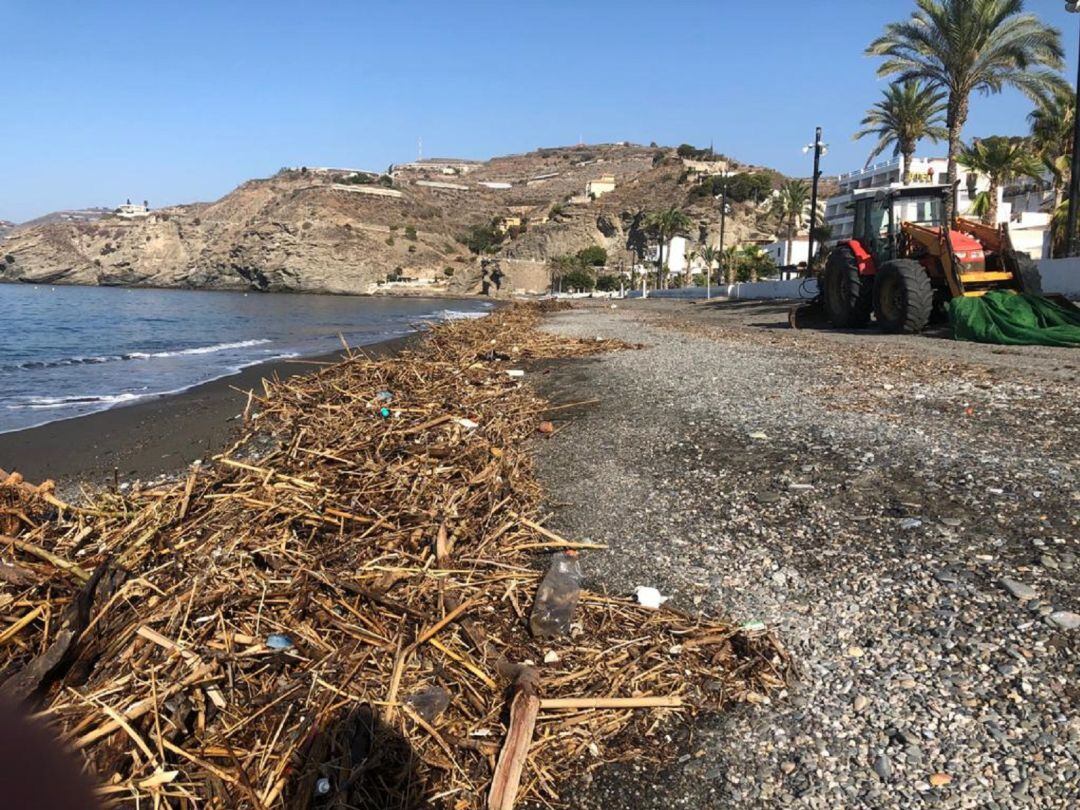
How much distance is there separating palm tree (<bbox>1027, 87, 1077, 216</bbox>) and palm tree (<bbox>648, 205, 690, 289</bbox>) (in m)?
42.9

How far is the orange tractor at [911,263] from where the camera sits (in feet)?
46.0

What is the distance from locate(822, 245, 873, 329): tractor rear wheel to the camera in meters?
16.2

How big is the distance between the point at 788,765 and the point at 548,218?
11879cm

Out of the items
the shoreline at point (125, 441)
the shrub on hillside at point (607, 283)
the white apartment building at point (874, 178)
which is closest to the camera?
the shoreline at point (125, 441)

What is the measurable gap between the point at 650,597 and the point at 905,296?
12992 millimetres

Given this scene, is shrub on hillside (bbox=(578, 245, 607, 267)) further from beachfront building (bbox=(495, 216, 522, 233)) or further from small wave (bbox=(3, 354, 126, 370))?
small wave (bbox=(3, 354, 126, 370))

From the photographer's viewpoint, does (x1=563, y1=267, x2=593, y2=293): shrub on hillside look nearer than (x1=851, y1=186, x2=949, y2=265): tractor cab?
No

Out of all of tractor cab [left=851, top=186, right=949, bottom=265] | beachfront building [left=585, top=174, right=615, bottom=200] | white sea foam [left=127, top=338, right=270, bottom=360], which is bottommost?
white sea foam [left=127, top=338, right=270, bottom=360]

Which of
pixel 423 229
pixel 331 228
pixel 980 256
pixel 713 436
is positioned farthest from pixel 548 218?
pixel 713 436

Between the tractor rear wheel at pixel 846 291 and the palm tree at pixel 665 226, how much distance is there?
6011 centimetres

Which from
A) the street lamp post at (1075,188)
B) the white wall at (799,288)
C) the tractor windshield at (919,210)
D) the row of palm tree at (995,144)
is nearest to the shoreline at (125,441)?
the tractor windshield at (919,210)

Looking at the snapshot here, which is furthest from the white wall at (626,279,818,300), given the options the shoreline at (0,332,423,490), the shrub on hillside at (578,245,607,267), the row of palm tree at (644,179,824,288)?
the shrub on hillside at (578,245,607,267)

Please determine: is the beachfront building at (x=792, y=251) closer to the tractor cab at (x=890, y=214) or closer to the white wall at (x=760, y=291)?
the white wall at (x=760, y=291)

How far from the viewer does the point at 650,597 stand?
3.75 metres
